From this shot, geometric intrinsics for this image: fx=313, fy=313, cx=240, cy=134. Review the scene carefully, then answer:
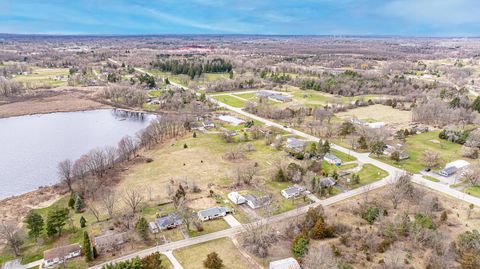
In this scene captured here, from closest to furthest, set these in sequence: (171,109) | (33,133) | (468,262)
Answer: (468,262)
(33,133)
(171,109)

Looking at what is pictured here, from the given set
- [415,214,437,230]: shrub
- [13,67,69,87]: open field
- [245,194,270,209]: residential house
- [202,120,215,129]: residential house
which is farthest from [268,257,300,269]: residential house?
[13,67,69,87]: open field

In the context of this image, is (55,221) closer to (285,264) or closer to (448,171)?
(285,264)

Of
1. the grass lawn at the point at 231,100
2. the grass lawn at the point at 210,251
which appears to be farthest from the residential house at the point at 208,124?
the grass lawn at the point at 210,251

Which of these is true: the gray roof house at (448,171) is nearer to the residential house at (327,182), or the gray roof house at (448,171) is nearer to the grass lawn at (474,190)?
the grass lawn at (474,190)

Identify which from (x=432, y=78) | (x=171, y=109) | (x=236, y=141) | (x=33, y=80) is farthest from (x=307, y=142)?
(x=33, y=80)

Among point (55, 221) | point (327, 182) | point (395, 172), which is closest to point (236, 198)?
point (327, 182)

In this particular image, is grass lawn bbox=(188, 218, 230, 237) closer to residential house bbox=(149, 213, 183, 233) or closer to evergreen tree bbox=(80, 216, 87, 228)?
residential house bbox=(149, 213, 183, 233)

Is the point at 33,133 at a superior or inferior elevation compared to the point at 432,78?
inferior

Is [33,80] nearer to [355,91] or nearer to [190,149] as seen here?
[190,149]
